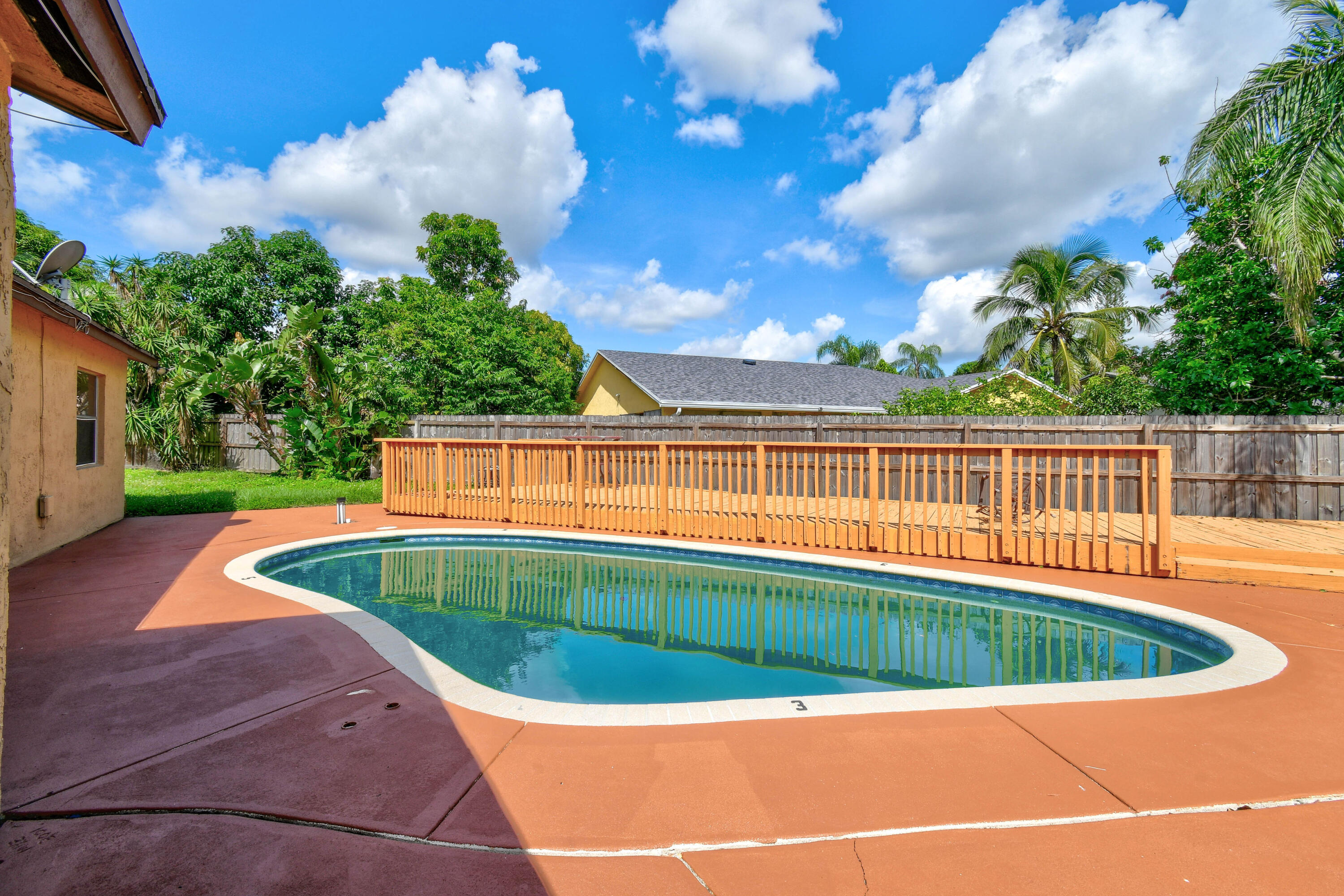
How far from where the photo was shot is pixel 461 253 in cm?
2541

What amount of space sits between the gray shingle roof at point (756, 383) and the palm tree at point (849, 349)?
21310mm

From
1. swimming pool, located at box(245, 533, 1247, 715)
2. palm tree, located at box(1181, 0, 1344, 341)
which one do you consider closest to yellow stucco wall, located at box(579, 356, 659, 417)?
swimming pool, located at box(245, 533, 1247, 715)

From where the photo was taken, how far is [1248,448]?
9.25m

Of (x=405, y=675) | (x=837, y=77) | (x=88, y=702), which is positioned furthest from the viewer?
(x=837, y=77)

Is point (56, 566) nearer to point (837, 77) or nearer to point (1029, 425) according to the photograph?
point (1029, 425)

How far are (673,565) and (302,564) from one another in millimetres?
4603

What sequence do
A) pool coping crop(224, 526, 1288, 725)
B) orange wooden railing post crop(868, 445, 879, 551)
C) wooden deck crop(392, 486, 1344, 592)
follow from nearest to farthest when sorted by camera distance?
pool coping crop(224, 526, 1288, 725) < wooden deck crop(392, 486, 1344, 592) < orange wooden railing post crop(868, 445, 879, 551)

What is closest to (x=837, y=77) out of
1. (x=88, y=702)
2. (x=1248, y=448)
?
(x=1248, y=448)

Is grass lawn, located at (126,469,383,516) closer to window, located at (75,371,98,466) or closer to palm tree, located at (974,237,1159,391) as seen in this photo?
window, located at (75,371,98,466)

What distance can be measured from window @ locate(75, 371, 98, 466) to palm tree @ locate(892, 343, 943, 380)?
153 ft

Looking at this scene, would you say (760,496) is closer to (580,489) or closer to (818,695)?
(580,489)

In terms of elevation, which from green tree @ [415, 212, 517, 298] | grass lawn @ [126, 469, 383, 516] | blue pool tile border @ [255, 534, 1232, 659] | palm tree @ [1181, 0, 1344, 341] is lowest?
blue pool tile border @ [255, 534, 1232, 659]

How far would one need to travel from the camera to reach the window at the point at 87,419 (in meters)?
7.69

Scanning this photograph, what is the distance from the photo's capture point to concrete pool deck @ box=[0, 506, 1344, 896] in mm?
1773
